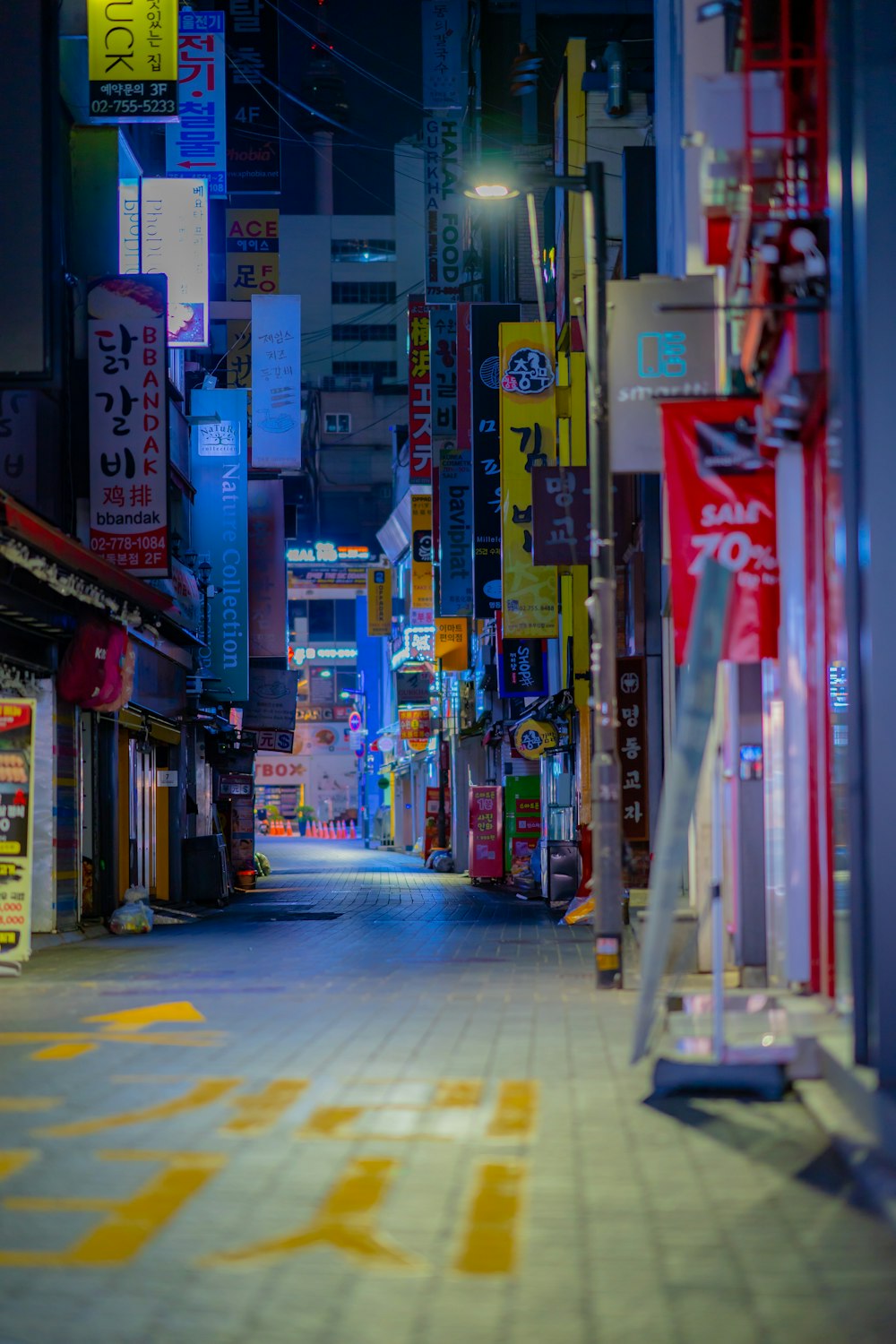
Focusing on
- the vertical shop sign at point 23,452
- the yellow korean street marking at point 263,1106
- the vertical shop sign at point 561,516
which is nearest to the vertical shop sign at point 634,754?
the vertical shop sign at point 561,516

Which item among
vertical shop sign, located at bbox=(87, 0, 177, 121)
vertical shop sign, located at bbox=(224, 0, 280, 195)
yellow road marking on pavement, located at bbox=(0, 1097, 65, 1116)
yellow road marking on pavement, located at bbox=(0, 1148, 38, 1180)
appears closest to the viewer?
yellow road marking on pavement, located at bbox=(0, 1148, 38, 1180)

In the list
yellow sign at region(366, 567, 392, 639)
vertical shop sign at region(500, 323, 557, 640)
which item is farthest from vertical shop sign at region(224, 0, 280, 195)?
yellow sign at region(366, 567, 392, 639)

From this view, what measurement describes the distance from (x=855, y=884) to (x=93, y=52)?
20724 millimetres

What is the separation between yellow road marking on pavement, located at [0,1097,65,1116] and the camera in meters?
8.86

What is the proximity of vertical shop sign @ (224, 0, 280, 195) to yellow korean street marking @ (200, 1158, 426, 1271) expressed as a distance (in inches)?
1287

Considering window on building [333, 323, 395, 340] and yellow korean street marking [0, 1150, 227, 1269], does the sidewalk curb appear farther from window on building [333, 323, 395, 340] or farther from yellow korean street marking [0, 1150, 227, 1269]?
window on building [333, 323, 395, 340]

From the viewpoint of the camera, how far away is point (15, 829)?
1650cm

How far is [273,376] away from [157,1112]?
2724 cm

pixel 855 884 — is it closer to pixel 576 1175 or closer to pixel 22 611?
pixel 576 1175

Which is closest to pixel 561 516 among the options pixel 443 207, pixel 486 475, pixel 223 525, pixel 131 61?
pixel 131 61

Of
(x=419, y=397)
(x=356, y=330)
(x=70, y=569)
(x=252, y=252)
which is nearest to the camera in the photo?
(x=70, y=569)

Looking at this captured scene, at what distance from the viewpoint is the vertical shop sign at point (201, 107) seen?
→ 29.6 m

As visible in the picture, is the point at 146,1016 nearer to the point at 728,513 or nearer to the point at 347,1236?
the point at 728,513

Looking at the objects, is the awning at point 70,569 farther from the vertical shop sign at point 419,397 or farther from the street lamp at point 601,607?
the vertical shop sign at point 419,397
